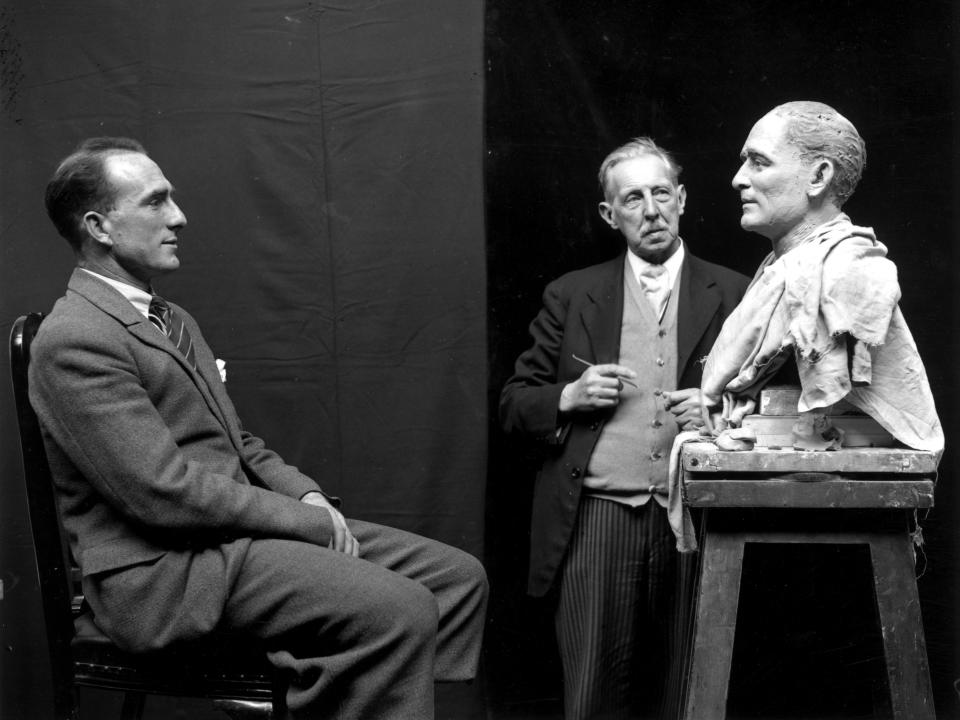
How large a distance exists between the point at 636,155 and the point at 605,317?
450 millimetres

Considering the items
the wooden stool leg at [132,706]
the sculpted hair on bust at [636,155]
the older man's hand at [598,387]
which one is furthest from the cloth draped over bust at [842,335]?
the wooden stool leg at [132,706]

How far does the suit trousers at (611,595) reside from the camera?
294 cm

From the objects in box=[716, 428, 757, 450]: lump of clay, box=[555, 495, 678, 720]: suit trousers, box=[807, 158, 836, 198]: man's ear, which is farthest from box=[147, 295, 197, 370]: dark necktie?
box=[807, 158, 836, 198]: man's ear

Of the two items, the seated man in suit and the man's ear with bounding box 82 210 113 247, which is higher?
the man's ear with bounding box 82 210 113 247

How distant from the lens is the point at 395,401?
11.1 feet

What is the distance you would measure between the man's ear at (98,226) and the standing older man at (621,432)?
1166 mm

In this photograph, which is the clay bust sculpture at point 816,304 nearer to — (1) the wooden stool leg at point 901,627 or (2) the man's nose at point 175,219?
(1) the wooden stool leg at point 901,627

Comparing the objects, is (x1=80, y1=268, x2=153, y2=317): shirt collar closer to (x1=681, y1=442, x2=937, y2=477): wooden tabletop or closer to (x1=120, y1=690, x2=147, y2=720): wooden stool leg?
(x1=120, y1=690, x2=147, y2=720): wooden stool leg

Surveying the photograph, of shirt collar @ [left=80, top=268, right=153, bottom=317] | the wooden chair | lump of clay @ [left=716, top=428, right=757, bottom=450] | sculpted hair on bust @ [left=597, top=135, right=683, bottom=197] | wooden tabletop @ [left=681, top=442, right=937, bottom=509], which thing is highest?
sculpted hair on bust @ [left=597, top=135, right=683, bottom=197]

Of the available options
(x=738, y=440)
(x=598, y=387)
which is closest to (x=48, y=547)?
(x=598, y=387)

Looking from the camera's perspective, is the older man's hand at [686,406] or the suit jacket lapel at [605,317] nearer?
the older man's hand at [686,406]

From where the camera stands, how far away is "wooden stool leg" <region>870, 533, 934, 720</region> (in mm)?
2158

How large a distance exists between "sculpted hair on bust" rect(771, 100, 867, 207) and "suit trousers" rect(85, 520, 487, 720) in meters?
1.25

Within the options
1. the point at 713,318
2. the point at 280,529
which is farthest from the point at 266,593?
the point at 713,318
